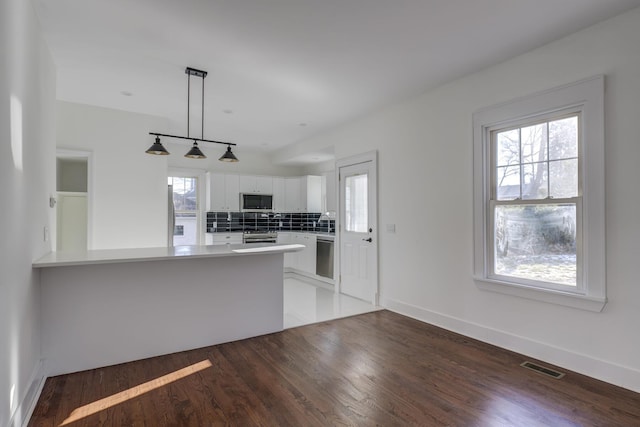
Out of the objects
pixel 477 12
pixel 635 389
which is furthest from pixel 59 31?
pixel 635 389

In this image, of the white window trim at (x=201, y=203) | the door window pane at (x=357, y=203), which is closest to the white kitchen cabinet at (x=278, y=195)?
the white window trim at (x=201, y=203)

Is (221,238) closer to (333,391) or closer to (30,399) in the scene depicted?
(30,399)

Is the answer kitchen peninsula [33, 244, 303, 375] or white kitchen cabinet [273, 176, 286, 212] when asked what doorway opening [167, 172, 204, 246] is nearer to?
white kitchen cabinet [273, 176, 286, 212]

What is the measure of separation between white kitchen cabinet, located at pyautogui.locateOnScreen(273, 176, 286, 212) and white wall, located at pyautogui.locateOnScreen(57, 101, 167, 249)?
8.93 feet

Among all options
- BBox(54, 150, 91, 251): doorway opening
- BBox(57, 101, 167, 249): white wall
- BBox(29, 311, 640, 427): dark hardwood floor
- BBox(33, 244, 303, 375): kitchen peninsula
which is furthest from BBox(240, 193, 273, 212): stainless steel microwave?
BBox(29, 311, 640, 427): dark hardwood floor

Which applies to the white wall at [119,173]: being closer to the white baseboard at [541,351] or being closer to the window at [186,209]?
the window at [186,209]

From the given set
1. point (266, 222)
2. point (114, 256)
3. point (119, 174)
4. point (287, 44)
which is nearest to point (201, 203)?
point (266, 222)

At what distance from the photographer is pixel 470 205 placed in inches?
134

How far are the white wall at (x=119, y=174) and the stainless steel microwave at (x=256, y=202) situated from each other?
2.13 m

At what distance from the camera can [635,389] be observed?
7.57ft

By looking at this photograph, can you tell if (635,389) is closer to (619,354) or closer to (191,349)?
(619,354)

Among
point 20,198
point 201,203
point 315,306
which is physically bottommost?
point 315,306

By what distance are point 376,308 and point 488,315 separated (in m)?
1.49

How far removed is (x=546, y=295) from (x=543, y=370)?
60cm
